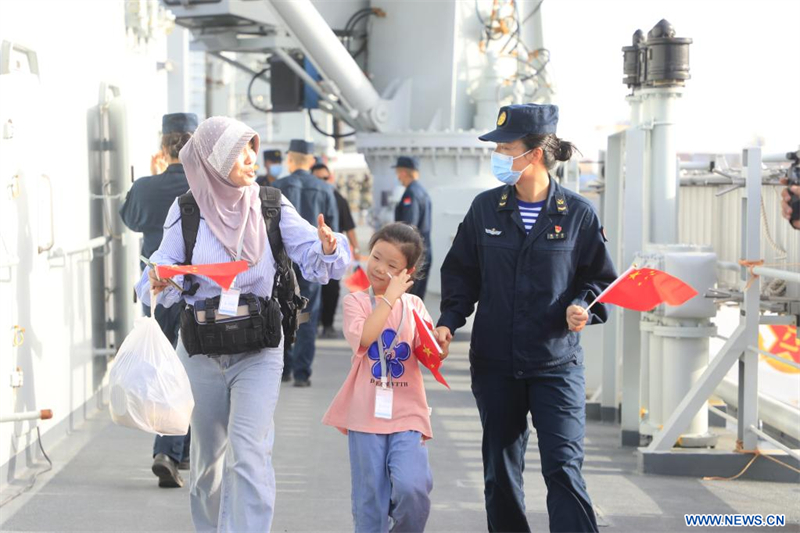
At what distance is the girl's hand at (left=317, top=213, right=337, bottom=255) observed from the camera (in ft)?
13.1

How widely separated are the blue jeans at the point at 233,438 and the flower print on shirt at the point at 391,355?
40 centimetres

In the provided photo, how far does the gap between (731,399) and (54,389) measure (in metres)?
4.58

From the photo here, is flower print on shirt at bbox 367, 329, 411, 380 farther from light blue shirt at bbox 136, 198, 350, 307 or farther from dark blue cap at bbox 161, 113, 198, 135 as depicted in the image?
dark blue cap at bbox 161, 113, 198, 135

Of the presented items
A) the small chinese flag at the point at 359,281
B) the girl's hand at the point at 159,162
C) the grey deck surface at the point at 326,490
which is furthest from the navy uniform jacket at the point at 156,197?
the small chinese flag at the point at 359,281

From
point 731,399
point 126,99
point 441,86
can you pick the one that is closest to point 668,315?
point 731,399

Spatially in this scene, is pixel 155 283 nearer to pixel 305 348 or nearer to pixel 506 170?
pixel 506 170

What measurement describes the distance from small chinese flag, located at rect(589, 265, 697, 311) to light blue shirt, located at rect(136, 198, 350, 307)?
1058 millimetres

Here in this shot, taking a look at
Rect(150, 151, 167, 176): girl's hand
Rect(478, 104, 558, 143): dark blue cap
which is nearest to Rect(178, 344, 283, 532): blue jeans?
Rect(478, 104, 558, 143): dark blue cap

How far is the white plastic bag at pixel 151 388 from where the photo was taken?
393 centimetres

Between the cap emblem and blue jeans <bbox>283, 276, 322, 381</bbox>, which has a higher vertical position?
the cap emblem

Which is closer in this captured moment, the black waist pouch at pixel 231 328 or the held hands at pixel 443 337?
the black waist pouch at pixel 231 328

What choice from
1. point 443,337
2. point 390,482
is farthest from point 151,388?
point 443,337

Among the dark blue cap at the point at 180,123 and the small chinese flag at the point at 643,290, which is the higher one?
the dark blue cap at the point at 180,123

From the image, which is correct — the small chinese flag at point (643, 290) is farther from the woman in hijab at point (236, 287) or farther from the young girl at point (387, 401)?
the woman in hijab at point (236, 287)
